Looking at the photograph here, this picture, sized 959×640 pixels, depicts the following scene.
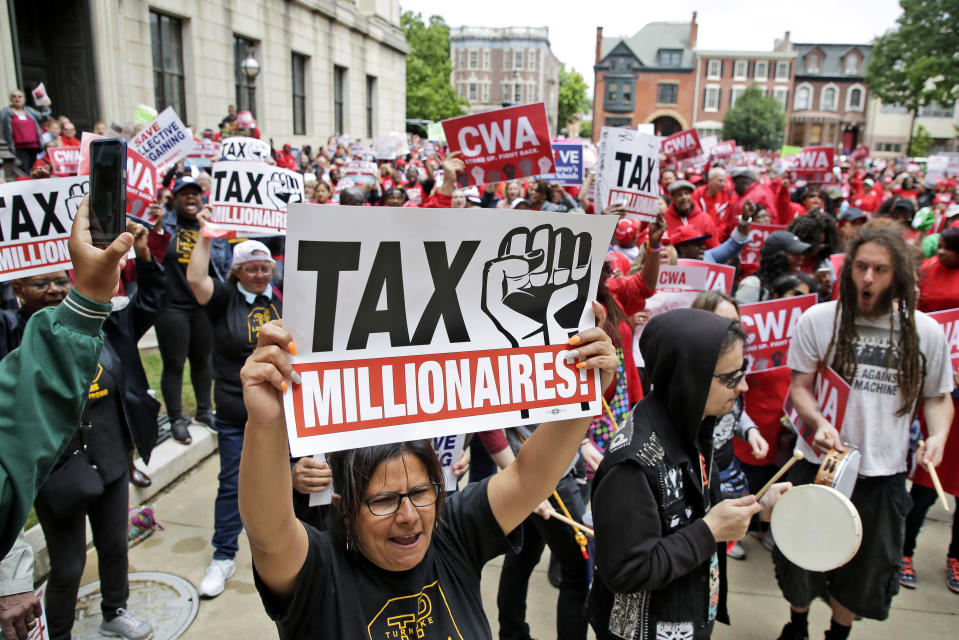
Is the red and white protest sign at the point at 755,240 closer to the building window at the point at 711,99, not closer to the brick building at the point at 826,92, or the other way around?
the building window at the point at 711,99

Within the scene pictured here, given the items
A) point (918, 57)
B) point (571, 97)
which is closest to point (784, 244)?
point (918, 57)

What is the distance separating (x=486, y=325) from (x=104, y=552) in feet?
9.26

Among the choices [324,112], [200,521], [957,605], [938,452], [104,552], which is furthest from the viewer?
[324,112]

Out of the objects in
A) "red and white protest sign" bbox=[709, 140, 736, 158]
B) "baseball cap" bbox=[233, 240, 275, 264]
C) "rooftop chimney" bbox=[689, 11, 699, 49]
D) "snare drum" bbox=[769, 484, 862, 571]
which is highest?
"rooftop chimney" bbox=[689, 11, 699, 49]

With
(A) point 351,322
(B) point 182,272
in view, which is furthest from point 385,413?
(B) point 182,272

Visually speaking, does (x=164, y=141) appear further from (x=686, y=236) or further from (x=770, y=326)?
(x=770, y=326)

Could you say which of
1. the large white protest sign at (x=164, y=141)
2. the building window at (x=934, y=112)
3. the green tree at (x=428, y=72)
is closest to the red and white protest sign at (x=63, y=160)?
the large white protest sign at (x=164, y=141)

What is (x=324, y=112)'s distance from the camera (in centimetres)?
2947

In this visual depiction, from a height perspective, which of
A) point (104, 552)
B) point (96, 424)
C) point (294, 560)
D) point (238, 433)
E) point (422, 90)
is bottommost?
point (104, 552)

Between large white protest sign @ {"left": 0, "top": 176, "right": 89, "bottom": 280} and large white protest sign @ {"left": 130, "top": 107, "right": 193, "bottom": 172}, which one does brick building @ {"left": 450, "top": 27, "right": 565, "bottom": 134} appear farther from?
large white protest sign @ {"left": 0, "top": 176, "right": 89, "bottom": 280}

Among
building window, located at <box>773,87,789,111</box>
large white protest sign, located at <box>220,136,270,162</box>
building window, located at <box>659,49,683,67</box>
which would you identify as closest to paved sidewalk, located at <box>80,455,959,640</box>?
large white protest sign, located at <box>220,136,270,162</box>

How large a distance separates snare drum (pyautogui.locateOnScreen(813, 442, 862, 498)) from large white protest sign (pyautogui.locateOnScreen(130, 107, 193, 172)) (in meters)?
5.55

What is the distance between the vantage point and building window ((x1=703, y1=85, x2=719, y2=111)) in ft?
266

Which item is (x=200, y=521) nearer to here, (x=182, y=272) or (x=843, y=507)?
(x=182, y=272)
